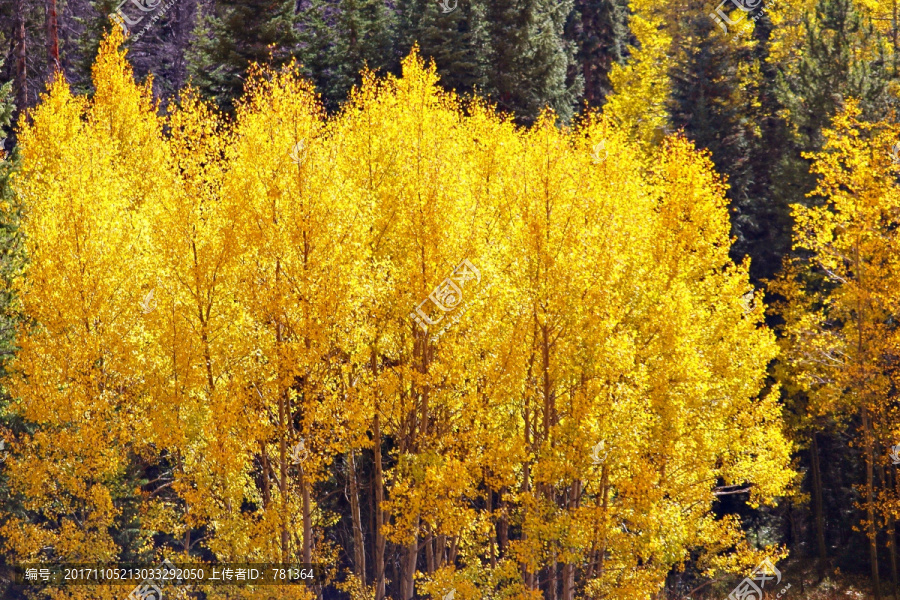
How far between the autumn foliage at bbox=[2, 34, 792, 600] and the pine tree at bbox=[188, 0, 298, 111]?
680 centimetres

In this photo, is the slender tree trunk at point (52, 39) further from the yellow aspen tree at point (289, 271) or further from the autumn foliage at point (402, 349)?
the yellow aspen tree at point (289, 271)

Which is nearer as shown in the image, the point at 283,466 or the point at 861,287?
the point at 283,466

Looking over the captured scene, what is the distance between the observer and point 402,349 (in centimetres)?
2080

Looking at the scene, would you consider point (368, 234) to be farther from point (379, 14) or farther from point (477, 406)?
point (379, 14)

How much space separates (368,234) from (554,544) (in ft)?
24.5

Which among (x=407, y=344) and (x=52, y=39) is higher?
(x=52, y=39)
